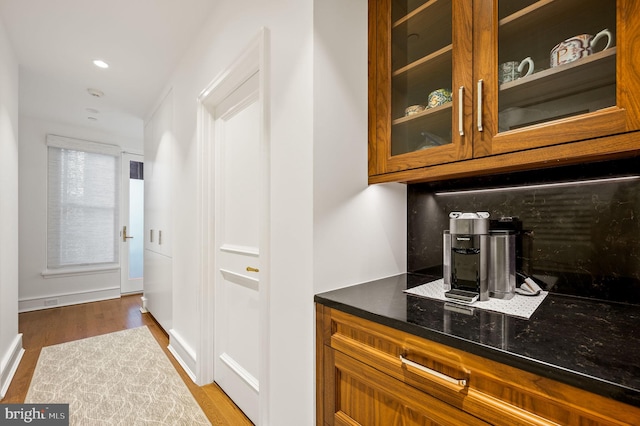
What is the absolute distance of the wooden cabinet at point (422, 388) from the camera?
1.98ft

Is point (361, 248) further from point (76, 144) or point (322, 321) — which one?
point (76, 144)

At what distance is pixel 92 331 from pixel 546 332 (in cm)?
409

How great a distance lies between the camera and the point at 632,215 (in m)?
1.00

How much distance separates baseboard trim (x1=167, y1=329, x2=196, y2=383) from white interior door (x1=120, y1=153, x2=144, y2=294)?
2755 mm

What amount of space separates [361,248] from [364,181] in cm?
32

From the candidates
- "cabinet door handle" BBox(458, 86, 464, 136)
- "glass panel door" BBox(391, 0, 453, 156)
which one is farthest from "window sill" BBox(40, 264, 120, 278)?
"cabinet door handle" BBox(458, 86, 464, 136)

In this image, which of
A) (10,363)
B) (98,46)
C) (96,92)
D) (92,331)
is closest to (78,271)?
(92,331)

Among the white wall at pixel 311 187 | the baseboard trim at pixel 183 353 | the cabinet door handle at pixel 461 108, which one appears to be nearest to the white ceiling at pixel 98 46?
the white wall at pixel 311 187

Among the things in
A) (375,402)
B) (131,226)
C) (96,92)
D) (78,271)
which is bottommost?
(78,271)

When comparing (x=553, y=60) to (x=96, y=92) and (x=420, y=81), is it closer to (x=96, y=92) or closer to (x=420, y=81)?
(x=420, y=81)

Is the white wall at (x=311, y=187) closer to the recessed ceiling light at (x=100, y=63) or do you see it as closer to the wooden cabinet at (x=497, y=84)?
the wooden cabinet at (x=497, y=84)

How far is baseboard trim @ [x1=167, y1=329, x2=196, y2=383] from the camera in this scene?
2.24 m

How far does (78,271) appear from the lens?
4344 mm

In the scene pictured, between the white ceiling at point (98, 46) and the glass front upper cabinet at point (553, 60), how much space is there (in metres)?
1.89
